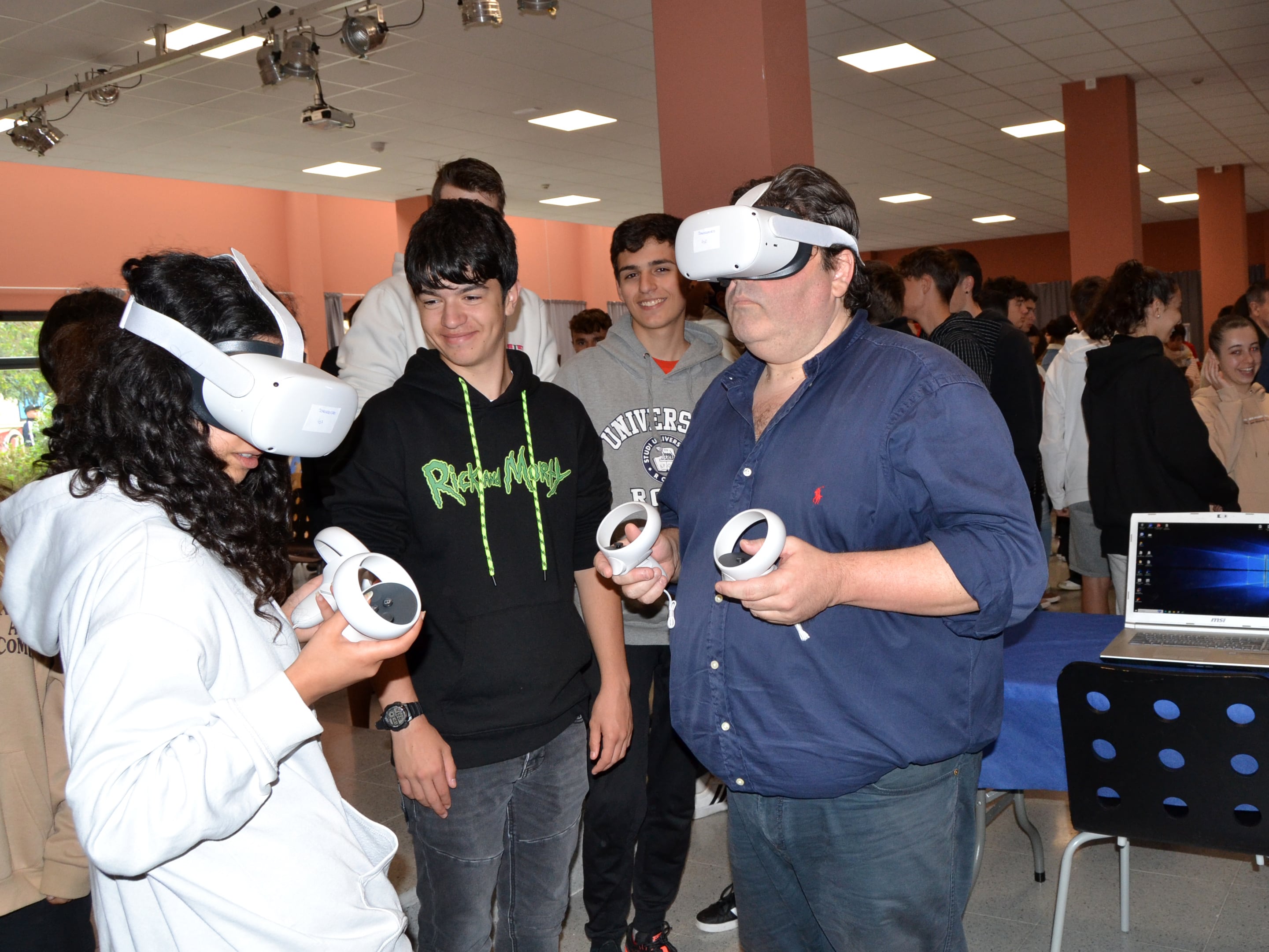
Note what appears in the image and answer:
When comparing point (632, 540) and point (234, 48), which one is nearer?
point (632, 540)

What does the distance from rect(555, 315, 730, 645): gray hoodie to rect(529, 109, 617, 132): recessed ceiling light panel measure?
20.4 feet

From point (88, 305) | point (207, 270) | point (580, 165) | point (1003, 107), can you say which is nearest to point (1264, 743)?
point (207, 270)

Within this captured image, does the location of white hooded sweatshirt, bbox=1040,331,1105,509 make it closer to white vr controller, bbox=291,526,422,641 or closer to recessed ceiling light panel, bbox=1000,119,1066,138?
white vr controller, bbox=291,526,422,641

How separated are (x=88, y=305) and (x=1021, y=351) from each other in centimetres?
331

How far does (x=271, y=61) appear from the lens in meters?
5.91

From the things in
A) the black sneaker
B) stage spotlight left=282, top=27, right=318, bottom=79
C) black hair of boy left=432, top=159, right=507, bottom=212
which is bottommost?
the black sneaker

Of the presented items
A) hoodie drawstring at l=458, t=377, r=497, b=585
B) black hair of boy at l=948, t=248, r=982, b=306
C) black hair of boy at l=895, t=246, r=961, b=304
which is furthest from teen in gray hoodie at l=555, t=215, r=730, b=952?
black hair of boy at l=948, t=248, r=982, b=306

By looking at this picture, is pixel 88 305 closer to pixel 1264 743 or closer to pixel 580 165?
pixel 1264 743

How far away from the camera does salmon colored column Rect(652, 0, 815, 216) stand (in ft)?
12.3

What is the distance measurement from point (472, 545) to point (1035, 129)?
30.5ft

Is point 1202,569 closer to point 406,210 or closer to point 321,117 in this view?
point 321,117

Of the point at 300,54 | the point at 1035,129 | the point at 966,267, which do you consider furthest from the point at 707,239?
the point at 1035,129

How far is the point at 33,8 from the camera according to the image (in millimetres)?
5441

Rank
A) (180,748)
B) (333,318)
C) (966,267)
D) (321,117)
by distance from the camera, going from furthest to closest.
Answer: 1. (333,318)
2. (321,117)
3. (966,267)
4. (180,748)
